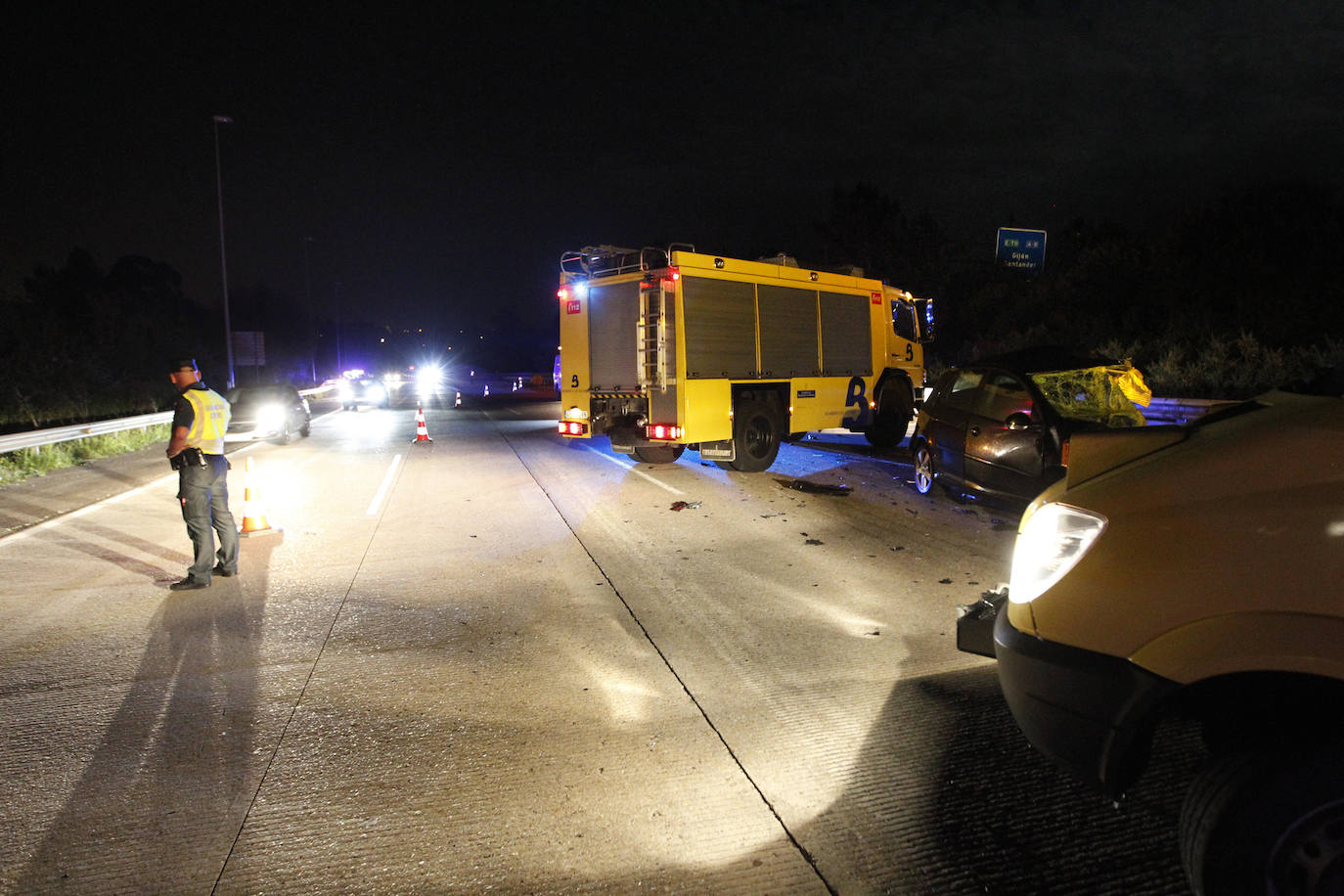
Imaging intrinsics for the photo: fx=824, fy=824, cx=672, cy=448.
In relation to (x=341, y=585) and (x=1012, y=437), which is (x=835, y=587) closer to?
(x=1012, y=437)

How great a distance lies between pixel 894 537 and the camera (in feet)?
26.8

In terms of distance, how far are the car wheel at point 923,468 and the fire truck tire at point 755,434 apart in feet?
8.80

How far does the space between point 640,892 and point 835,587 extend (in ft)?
12.9

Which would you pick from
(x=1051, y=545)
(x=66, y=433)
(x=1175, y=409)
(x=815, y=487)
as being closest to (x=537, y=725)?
(x=1051, y=545)

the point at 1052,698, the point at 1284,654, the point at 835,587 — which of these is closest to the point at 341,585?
the point at 835,587

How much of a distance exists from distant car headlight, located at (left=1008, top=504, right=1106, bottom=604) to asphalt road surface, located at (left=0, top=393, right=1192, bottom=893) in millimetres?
1069

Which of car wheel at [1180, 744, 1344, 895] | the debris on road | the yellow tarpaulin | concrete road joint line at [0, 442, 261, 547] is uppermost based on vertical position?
the yellow tarpaulin

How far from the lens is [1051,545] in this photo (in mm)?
2572

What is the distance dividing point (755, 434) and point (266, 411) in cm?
1203

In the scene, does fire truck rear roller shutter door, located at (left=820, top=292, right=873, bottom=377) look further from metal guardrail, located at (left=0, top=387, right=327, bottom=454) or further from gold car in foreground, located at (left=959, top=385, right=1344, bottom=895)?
metal guardrail, located at (left=0, top=387, right=327, bottom=454)

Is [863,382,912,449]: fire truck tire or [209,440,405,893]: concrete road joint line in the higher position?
[863,382,912,449]: fire truck tire

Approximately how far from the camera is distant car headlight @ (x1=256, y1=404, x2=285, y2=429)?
18.6 meters

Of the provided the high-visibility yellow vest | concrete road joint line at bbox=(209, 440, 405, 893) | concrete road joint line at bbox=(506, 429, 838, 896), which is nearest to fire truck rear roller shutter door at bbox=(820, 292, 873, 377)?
concrete road joint line at bbox=(506, 429, 838, 896)

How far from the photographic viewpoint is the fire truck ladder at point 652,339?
11.5 metres
